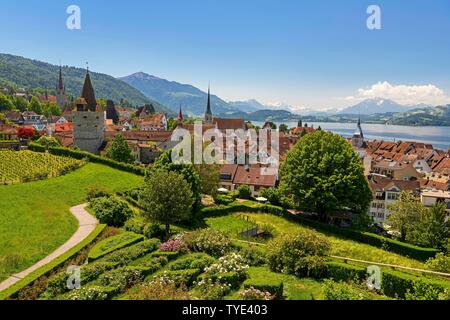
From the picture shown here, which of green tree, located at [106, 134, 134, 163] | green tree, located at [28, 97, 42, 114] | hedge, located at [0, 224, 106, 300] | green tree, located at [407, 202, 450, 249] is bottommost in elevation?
green tree, located at [407, 202, 450, 249]

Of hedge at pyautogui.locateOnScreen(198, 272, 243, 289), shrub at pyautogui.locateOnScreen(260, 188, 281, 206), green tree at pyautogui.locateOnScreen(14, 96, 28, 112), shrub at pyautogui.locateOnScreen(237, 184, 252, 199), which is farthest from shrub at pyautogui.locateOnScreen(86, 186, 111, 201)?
green tree at pyautogui.locateOnScreen(14, 96, 28, 112)

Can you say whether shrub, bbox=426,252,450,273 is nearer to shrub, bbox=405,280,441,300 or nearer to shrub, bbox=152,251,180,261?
shrub, bbox=405,280,441,300

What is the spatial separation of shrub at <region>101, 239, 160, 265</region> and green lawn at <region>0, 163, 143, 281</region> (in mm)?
4666

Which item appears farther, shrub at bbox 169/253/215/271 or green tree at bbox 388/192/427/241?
green tree at bbox 388/192/427/241

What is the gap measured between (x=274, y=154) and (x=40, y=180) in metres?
44.9

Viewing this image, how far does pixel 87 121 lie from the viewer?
64.3m

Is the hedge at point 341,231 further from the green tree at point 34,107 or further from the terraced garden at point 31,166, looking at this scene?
the green tree at point 34,107

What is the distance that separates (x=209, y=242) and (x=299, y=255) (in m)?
6.23

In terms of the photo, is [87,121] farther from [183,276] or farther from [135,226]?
[183,276]

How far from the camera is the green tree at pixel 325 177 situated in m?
37.8

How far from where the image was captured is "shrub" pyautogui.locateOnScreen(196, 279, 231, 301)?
1628cm

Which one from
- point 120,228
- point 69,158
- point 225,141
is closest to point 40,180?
point 69,158

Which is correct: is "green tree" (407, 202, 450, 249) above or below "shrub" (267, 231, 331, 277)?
below

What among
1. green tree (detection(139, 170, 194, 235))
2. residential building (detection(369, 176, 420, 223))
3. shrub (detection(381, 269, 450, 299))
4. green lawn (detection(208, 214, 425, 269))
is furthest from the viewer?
residential building (detection(369, 176, 420, 223))
